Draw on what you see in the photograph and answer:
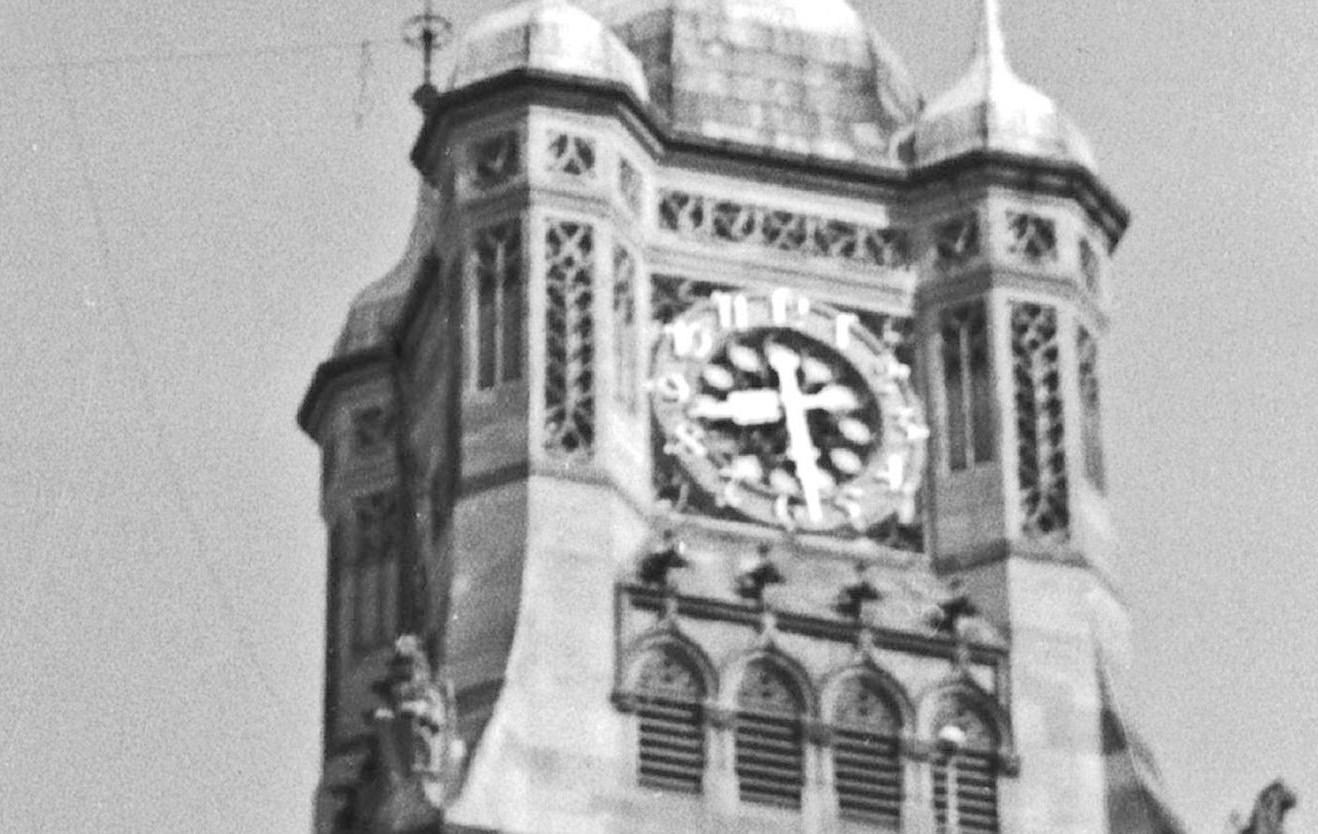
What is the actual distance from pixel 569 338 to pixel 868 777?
202 inches

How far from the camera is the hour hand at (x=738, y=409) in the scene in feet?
271

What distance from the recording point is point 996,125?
278 ft

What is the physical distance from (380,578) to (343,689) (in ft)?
3.94

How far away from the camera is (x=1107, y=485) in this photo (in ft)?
276

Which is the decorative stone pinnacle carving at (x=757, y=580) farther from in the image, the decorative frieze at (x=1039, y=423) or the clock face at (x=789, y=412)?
the decorative frieze at (x=1039, y=423)

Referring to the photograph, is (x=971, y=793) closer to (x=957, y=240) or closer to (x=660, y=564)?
(x=660, y=564)

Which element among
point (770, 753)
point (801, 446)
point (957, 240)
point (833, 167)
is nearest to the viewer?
point (770, 753)

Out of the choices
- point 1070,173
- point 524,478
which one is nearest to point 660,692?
point 524,478

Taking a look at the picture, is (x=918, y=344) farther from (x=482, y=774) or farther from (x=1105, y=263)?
(x=482, y=774)

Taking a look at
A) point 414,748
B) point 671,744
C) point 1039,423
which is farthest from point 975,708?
point 414,748

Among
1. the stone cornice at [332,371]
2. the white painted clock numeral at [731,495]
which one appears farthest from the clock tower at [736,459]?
the stone cornice at [332,371]

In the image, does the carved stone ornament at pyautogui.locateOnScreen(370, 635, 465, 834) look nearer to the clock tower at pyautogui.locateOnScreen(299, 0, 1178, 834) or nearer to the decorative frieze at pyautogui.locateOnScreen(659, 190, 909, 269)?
the clock tower at pyautogui.locateOnScreen(299, 0, 1178, 834)

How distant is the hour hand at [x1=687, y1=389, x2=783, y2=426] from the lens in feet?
271

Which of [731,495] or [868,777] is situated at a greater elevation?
[731,495]
